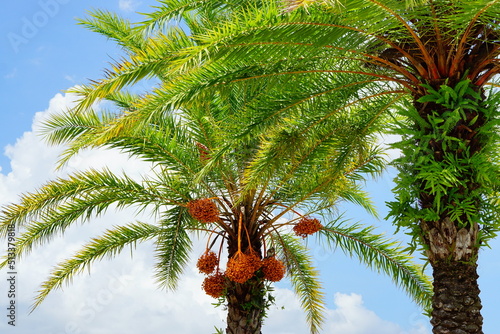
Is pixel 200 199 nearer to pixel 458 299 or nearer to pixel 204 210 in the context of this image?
pixel 204 210

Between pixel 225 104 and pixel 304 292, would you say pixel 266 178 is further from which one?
pixel 304 292

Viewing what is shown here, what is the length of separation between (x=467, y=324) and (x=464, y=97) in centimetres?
281

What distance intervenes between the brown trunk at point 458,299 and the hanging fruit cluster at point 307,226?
301 cm

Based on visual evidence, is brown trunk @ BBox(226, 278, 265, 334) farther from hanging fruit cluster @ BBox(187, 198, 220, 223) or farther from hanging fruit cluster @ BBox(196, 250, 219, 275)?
hanging fruit cluster @ BBox(187, 198, 220, 223)

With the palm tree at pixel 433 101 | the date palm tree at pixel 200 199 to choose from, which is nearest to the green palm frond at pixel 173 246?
the date palm tree at pixel 200 199

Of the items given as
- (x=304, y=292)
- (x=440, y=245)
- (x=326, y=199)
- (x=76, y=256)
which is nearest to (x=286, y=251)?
(x=304, y=292)

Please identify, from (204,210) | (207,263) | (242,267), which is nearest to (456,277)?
(242,267)

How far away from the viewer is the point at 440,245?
24.3 feet

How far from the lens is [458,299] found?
7.38m

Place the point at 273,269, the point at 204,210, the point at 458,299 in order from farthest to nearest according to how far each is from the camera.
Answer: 1. the point at 273,269
2. the point at 204,210
3. the point at 458,299

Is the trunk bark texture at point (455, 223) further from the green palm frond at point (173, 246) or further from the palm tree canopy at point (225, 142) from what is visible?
the green palm frond at point (173, 246)

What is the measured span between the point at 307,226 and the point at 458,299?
132 inches

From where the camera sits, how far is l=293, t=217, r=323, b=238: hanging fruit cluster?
10250 millimetres

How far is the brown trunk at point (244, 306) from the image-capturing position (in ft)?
35.9
